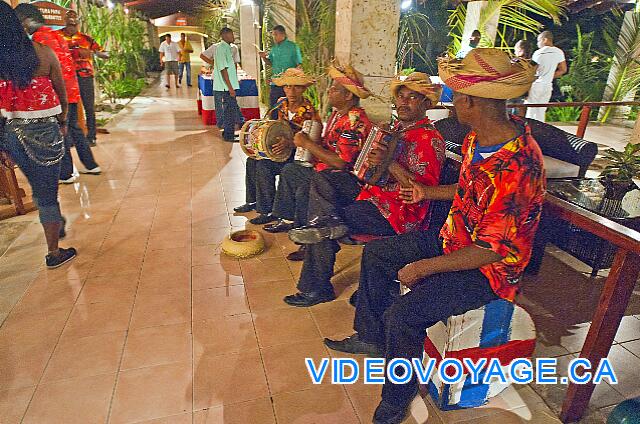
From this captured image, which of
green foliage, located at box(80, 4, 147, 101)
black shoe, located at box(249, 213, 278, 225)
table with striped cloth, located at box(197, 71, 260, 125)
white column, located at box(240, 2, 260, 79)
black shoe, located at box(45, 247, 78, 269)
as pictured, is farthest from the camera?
white column, located at box(240, 2, 260, 79)

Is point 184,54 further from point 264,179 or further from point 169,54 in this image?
point 264,179

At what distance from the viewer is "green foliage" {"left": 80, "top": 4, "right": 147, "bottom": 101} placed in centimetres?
962

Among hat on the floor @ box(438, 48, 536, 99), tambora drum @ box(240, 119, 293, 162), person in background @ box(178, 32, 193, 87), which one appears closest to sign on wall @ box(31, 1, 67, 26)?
tambora drum @ box(240, 119, 293, 162)

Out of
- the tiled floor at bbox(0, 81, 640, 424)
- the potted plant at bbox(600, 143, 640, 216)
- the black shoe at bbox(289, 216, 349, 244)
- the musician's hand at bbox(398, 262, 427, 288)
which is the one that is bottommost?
the tiled floor at bbox(0, 81, 640, 424)

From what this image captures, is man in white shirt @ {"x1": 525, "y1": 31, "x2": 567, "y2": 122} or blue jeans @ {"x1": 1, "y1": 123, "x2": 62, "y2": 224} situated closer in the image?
blue jeans @ {"x1": 1, "y1": 123, "x2": 62, "y2": 224}

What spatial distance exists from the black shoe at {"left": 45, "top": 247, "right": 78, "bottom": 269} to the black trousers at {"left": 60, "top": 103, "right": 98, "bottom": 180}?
6.98 ft

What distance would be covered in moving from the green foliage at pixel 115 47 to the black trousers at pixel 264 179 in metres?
7.08

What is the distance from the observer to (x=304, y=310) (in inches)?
115

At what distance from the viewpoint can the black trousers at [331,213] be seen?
107 inches

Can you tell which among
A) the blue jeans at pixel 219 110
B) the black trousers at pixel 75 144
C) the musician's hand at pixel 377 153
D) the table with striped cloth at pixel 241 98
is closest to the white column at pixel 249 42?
the table with striped cloth at pixel 241 98

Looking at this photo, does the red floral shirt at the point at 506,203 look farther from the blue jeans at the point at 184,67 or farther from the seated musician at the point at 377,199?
the blue jeans at the point at 184,67

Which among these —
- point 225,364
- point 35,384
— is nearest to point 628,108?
point 225,364

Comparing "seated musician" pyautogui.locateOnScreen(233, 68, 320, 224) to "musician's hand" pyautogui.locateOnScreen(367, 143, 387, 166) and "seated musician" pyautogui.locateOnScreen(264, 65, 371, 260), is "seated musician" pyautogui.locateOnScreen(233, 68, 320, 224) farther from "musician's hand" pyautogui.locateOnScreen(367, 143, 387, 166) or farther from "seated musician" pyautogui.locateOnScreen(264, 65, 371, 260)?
"musician's hand" pyautogui.locateOnScreen(367, 143, 387, 166)

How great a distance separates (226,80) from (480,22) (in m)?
4.25
